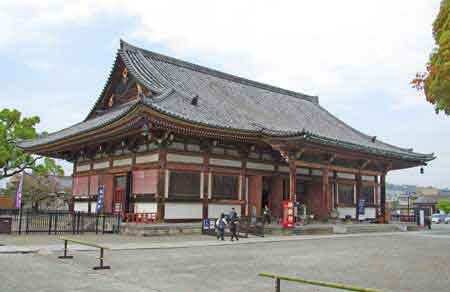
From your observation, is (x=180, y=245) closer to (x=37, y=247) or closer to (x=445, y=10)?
(x=37, y=247)

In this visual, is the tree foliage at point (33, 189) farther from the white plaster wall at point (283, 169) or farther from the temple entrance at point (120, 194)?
the white plaster wall at point (283, 169)

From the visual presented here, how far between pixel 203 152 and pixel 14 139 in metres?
24.0

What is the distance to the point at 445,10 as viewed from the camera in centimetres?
970

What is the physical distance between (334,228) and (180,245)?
439 inches

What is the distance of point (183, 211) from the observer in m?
22.1

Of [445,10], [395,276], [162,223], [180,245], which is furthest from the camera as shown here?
[162,223]

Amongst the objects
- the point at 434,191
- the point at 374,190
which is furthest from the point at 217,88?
the point at 434,191

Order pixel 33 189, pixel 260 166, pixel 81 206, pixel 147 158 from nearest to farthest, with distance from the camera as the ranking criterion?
1. pixel 147 158
2. pixel 260 166
3. pixel 81 206
4. pixel 33 189

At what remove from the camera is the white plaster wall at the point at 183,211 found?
2164cm

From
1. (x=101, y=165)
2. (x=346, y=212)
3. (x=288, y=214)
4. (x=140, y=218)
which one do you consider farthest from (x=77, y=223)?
(x=346, y=212)

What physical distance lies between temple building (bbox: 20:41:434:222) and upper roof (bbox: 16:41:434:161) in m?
0.11

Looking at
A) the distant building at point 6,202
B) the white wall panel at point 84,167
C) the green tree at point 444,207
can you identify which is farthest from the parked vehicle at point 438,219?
the distant building at point 6,202

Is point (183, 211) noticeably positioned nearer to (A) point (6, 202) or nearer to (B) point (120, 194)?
(B) point (120, 194)

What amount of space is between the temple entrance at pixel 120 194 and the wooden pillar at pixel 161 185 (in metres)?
3.65
